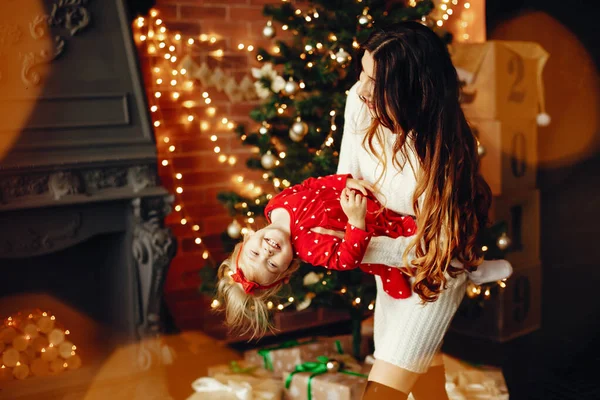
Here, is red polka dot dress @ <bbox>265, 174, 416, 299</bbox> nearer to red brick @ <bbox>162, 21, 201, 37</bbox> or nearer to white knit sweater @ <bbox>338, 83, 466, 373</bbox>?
white knit sweater @ <bbox>338, 83, 466, 373</bbox>

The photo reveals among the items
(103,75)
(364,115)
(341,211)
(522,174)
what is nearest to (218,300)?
(341,211)

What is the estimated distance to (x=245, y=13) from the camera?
362 cm

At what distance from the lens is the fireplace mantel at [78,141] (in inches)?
108

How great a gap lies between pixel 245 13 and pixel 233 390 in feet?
6.10

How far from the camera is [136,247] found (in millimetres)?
2988

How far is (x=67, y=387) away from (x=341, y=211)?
184cm

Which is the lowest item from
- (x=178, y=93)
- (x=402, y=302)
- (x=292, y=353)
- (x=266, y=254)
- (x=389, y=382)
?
(x=292, y=353)

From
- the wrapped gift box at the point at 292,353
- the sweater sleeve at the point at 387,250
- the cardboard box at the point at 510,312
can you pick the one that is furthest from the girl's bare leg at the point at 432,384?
the cardboard box at the point at 510,312

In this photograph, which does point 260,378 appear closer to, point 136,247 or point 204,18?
point 136,247

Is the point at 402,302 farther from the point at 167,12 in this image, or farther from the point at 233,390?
the point at 167,12

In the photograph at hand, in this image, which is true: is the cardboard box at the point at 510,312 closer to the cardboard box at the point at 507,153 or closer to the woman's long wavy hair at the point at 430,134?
the cardboard box at the point at 507,153

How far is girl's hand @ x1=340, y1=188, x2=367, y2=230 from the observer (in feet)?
5.56

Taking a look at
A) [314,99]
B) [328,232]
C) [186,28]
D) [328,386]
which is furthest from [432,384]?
[186,28]

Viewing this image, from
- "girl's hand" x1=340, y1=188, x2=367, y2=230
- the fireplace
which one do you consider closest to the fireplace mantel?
the fireplace
